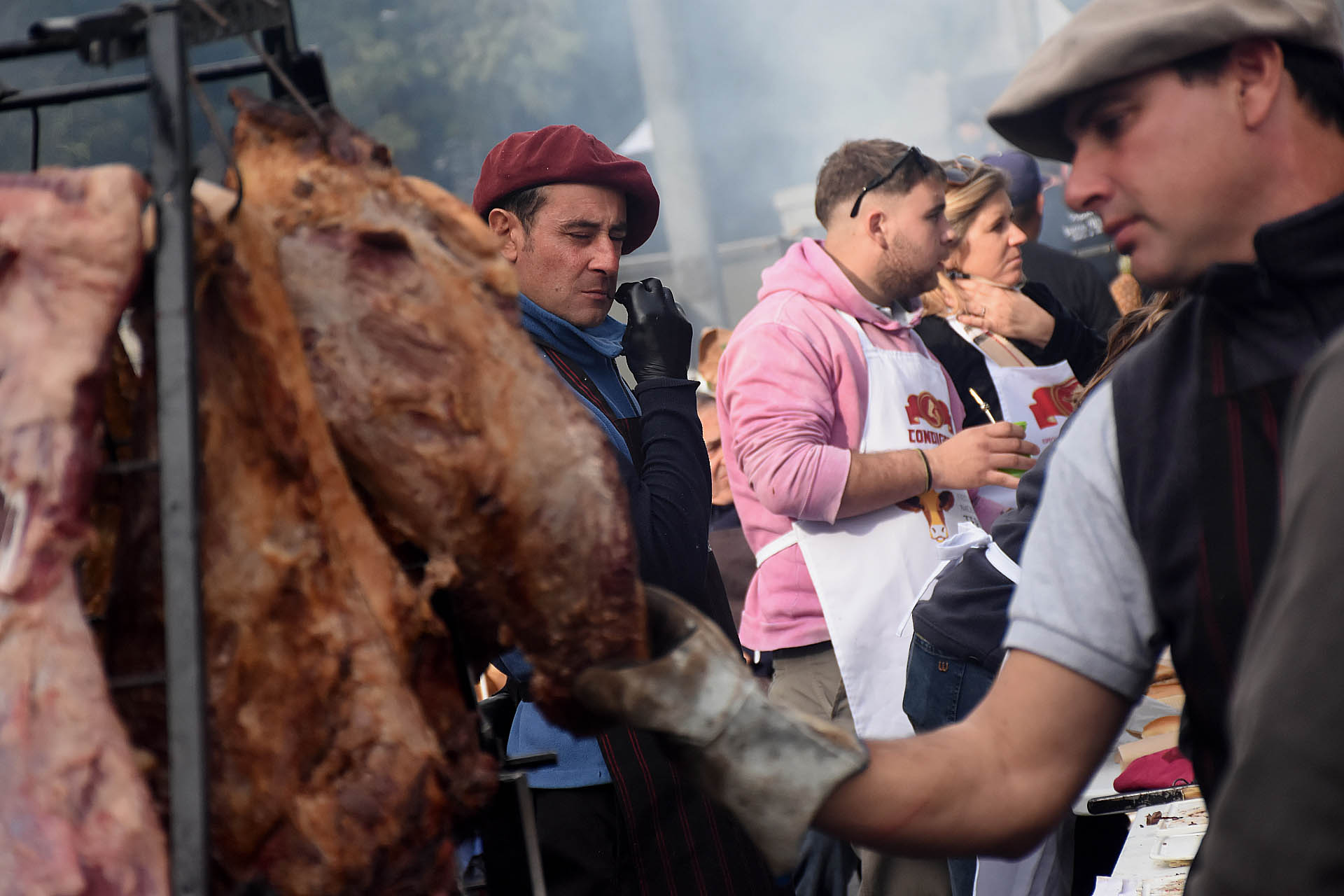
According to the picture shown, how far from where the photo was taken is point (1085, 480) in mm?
1516

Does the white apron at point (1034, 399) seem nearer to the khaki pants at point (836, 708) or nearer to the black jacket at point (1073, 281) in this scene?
the khaki pants at point (836, 708)

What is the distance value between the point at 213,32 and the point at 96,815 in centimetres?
80

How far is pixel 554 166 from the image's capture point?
2.98m

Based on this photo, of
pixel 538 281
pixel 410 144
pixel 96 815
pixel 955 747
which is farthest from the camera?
pixel 410 144

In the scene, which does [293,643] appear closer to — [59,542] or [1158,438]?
[59,542]

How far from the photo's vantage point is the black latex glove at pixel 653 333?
2.89 m

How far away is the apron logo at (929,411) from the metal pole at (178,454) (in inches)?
116

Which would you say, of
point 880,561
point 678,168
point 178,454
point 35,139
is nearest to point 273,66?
point 35,139

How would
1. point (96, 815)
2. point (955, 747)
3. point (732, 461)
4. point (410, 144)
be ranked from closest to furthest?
point (96, 815) < point (955, 747) < point (732, 461) < point (410, 144)

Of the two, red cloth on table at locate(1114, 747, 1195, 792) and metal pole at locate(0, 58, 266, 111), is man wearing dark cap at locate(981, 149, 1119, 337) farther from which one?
metal pole at locate(0, 58, 266, 111)

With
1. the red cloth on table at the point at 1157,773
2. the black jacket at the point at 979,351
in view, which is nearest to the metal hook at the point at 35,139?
the red cloth on table at the point at 1157,773

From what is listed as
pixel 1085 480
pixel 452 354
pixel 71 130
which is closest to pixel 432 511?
pixel 452 354

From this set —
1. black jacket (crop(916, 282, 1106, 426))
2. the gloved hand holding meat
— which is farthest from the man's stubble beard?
the gloved hand holding meat

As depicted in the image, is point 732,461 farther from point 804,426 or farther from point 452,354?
point 452,354
